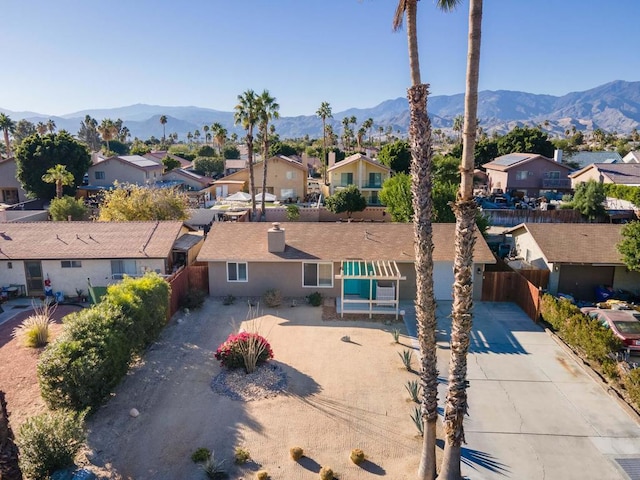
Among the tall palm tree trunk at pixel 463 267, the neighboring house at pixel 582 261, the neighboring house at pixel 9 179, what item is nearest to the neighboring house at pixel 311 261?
the neighboring house at pixel 582 261

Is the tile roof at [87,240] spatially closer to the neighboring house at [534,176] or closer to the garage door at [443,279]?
the garage door at [443,279]

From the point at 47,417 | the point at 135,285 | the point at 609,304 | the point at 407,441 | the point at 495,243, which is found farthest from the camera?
the point at 495,243

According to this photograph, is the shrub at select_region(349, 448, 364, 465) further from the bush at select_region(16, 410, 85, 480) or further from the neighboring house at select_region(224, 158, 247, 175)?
the neighboring house at select_region(224, 158, 247, 175)

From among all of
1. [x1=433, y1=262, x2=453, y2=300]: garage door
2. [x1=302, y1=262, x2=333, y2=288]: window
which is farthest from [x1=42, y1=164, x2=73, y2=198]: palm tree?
[x1=433, y1=262, x2=453, y2=300]: garage door

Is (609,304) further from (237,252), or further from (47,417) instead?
(47,417)

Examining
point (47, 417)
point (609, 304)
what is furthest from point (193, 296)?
point (609, 304)

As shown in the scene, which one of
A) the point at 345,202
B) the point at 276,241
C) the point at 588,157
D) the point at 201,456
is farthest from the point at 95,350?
the point at 588,157
